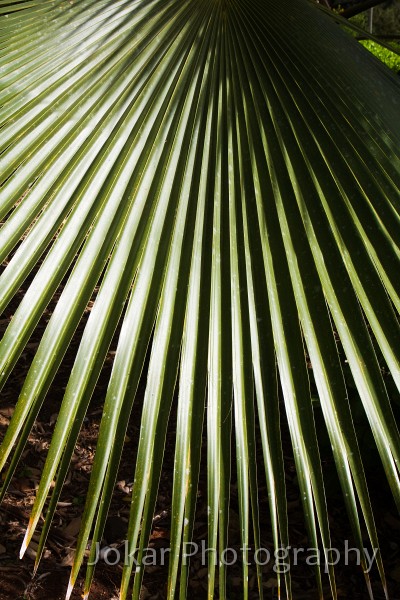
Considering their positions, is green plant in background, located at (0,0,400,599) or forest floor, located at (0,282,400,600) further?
forest floor, located at (0,282,400,600)

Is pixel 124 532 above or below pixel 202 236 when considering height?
above

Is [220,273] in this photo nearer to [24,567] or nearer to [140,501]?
[140,501]

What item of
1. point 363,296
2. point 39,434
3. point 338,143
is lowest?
point 363,296

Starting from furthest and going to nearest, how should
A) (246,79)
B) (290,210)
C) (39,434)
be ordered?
(39,434) → (246,79) → (290,210)

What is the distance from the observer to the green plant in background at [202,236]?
0.91 metres

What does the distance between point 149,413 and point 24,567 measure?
139cm

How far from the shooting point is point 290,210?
1017mm

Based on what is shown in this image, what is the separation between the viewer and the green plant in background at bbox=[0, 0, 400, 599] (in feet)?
3.00

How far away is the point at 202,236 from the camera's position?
1027 millimetres

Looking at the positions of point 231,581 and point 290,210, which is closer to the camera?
point 290,210

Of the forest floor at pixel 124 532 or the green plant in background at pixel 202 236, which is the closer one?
the green plant in background at pixel 202 236

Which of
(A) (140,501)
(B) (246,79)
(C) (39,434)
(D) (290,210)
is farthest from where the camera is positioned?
(C) (39,434)

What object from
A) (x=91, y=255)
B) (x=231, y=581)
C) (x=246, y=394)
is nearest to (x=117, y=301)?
(x=91, y=255)

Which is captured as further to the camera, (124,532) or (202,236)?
(124,532)
